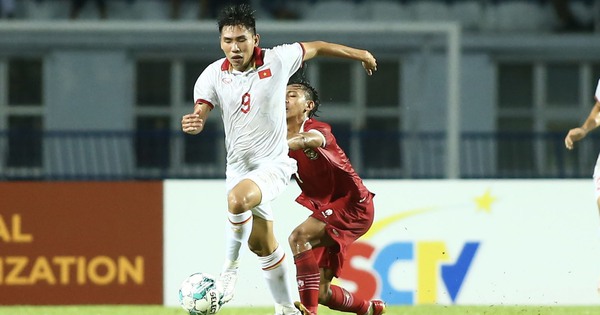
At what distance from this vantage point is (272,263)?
23.9 ft

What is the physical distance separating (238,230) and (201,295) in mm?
433

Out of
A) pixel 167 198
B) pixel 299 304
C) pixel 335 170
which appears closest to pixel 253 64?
pixel 335 170

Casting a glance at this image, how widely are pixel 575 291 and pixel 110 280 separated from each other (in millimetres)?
3456

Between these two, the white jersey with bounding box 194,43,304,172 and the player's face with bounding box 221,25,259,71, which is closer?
the player's face with bounding box 221,25,259,71

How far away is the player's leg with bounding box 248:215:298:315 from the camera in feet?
23.7

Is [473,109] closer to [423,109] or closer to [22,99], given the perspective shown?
[423,109]

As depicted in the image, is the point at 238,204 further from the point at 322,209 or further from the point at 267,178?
the point at 322,209

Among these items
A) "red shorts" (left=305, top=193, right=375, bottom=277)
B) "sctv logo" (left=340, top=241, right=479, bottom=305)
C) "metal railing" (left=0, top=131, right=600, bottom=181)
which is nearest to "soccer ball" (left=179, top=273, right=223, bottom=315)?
"red shorts" (left=305, top=193, right=375, bottom=277)

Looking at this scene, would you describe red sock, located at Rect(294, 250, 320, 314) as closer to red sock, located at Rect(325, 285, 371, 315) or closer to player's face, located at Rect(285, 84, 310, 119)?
red sock, located at Rect(325, 285, 371, 315)

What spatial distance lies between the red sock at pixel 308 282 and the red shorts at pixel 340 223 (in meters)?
0.30

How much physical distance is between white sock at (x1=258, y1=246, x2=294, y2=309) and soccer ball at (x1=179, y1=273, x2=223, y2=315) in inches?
11.2

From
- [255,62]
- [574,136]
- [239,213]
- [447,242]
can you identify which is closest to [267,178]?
[239,213]

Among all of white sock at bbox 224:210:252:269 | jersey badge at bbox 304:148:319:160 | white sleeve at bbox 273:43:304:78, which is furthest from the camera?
jersey badge at bbox 304:148:319:160

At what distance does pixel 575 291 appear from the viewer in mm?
9750
